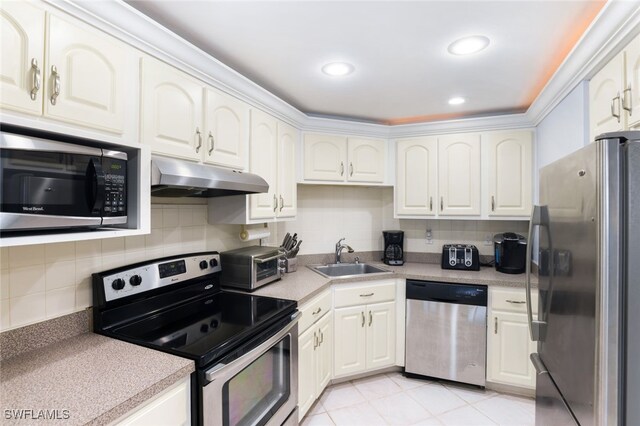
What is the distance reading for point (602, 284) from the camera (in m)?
0.92

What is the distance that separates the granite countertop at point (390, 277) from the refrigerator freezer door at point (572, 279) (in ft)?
3.36

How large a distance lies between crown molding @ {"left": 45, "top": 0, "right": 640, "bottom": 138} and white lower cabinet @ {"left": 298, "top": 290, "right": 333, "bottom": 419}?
140 cm

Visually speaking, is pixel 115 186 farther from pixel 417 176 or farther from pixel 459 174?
pixel 459 174

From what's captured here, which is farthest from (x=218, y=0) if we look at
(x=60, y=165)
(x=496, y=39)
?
(x=496, y=39)

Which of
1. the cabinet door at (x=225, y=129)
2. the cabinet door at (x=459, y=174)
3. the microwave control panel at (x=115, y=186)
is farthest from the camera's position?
the cabinet door at (x=459, y=174)

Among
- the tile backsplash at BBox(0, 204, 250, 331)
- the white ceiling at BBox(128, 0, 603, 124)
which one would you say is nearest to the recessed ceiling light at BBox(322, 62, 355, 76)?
the white ceiling at BBox(128, 0, 603, 124)

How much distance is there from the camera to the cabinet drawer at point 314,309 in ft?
6.40

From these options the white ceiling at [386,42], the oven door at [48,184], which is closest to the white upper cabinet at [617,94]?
the white ceiling at [386,42]

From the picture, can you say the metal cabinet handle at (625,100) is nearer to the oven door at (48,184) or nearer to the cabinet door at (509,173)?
the cabinet door at (509,173)

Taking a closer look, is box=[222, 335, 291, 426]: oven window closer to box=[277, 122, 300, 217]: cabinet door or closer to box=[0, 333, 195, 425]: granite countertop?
box=[0, 333, 195, 425]: granite countertop

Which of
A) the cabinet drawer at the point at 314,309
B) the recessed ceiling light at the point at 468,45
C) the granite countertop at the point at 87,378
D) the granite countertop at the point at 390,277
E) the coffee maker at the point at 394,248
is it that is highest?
the recessed ceiling light at the point at 468,45

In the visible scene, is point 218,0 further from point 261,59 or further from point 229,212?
point 229,212

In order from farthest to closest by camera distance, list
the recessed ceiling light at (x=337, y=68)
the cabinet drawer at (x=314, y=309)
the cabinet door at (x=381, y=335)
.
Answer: the cabinet door at (x=381, y=335) → the cabinet drawer at (x=314, y=309) → the recessed ceiling light at (x=337, y=68)

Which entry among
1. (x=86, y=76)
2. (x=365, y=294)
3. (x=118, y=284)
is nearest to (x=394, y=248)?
(x=365, y=294)
